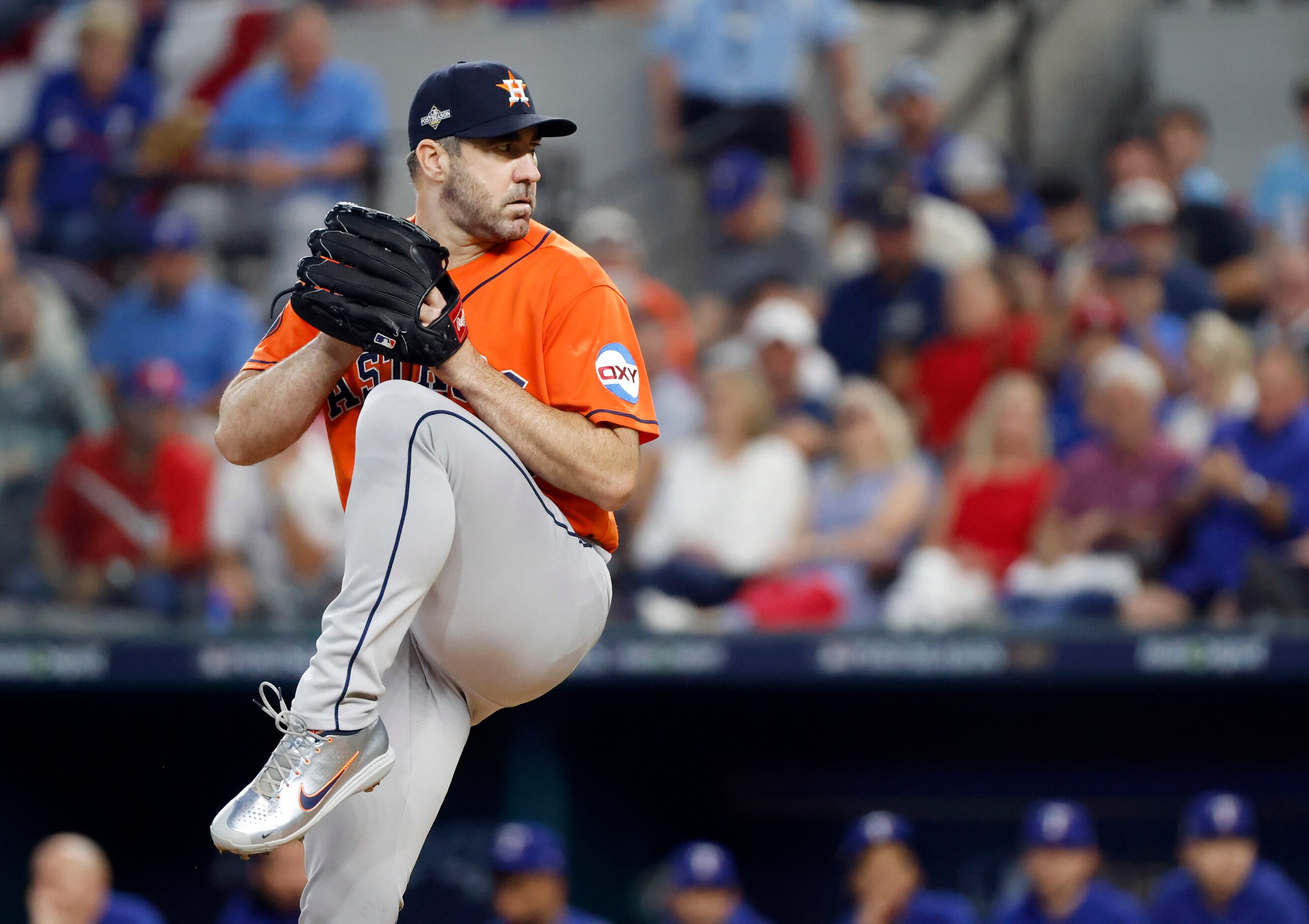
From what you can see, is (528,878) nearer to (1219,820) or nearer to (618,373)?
(1219,820)

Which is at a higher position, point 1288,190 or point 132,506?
point 1288,190

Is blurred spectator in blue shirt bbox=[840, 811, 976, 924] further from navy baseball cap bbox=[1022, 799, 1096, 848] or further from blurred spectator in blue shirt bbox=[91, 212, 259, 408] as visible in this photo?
blurred spectator in blue shirt bbox=[91, 212, 259, 408]

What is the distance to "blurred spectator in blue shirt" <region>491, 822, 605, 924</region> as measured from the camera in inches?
259

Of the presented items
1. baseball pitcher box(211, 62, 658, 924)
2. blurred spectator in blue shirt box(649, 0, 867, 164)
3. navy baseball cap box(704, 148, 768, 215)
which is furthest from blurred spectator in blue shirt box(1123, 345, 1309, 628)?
baseball pitcher box(211, 62, 658, 924)

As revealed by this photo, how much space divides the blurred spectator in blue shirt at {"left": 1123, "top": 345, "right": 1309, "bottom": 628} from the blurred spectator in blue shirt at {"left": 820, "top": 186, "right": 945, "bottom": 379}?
1.66 metres

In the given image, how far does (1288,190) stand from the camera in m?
8.89

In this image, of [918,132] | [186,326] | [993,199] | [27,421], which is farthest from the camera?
[918,132]

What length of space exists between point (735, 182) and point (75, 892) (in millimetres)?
4299

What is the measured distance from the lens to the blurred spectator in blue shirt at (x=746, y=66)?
9.41 metres

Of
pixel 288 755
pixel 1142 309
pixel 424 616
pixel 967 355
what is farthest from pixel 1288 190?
pixel 288 755

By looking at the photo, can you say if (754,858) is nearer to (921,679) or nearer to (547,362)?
(921,679)

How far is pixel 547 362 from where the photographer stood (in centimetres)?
357

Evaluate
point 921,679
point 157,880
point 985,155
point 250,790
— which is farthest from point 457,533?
point 985,155

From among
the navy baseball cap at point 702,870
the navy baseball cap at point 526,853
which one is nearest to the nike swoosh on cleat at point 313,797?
the navy baseball cap at point 526,853
